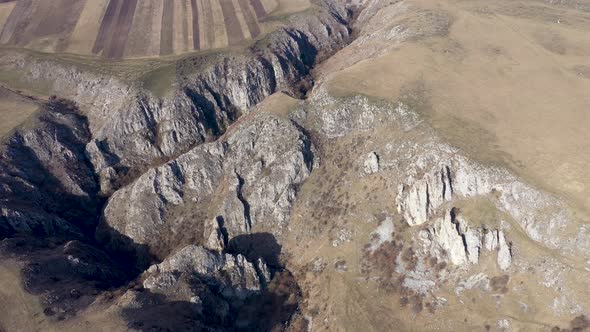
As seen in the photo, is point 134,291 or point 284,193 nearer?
point 134,291

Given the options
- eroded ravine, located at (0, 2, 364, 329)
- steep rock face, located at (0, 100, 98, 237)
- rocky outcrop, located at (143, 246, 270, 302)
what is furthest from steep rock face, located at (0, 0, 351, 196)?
rocky outcrop, located at (143, 246, 270, 302)

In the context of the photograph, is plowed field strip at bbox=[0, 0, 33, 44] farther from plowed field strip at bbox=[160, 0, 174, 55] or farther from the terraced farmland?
plowed field strip at bbox=[160, 0, 174, 55]

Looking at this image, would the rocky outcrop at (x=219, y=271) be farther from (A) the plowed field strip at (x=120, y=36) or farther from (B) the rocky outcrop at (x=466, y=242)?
(A) the plowed field strip at (x=120, y=36)

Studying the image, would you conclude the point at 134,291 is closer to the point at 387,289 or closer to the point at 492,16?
the point at 387,289

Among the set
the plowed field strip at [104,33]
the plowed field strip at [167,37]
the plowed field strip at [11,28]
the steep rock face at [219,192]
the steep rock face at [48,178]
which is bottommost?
the steep rock face at [219,192]

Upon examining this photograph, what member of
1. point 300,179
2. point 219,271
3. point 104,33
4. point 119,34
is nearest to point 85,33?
point 104,33

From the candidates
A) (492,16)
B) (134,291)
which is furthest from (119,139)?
(492,16)

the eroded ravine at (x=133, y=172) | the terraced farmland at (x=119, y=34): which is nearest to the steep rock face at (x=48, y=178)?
the eroded ravine at (x=133, y=172)
